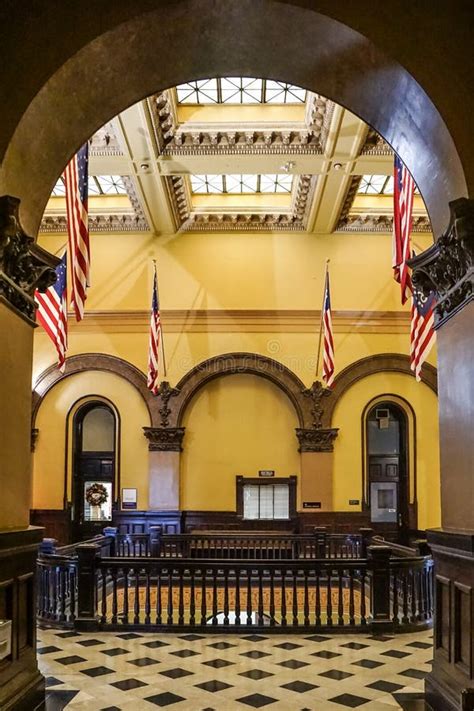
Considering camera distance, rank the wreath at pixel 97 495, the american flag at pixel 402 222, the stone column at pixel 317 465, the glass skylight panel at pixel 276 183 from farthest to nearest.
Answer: the wreath at pixel 97 495 → the stone column at pixel 317 465 → the glass skylight panel at pixel 276 183 → the american flag at pixel 402 222

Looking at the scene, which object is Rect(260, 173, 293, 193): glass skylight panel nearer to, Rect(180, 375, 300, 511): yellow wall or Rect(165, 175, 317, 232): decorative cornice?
Rect(165, 175, 317, 232): decorative cornice

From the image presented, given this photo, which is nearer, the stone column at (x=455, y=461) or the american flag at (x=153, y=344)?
the stone column at (x=455, y=461)

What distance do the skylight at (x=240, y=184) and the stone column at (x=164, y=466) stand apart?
17.7 ft

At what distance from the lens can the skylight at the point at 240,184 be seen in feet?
54.4

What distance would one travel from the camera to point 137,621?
370 inches

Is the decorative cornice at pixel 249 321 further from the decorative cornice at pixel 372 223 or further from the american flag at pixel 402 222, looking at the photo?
the american flag at pixel 402 222

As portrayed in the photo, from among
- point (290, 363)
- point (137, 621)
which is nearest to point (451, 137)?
point (137, 621)

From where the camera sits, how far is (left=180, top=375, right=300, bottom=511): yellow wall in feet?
57.2

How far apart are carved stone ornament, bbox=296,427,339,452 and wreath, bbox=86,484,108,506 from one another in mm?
4673

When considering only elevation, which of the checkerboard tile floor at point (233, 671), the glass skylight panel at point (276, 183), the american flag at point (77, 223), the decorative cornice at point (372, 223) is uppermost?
the glass skylight panel at point (276, 183)

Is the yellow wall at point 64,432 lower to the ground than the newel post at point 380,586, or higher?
higher

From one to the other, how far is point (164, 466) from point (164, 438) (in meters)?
0.62

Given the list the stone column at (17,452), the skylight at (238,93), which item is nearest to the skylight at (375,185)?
the skylight at (238,93)

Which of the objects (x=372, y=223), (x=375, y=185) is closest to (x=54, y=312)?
(x=375, y=185)
